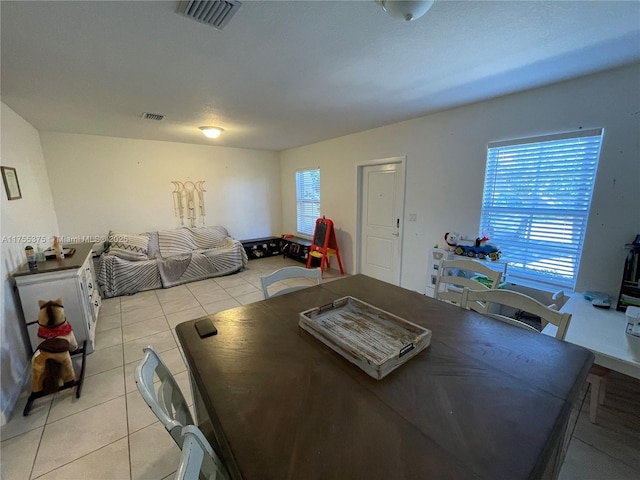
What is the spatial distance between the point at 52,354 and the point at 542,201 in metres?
4.16

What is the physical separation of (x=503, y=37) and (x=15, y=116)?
454 cm

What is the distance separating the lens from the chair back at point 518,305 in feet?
4.09

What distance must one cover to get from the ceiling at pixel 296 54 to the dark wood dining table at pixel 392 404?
5.31 feet

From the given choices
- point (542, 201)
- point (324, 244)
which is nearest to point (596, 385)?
point (542, 201)

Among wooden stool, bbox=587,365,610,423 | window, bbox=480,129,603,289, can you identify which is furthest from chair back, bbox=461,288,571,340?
window, bbox=480,129,603,289

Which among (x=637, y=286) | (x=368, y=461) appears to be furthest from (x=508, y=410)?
(x=637, y=286)

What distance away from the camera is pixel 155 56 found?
67.5 inches

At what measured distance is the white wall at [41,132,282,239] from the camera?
13.1 feet

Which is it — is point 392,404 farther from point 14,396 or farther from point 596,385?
point 14,396

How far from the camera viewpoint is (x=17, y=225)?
2.37m

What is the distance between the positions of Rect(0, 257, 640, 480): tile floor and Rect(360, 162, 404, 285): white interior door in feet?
7.72

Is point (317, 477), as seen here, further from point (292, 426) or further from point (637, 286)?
point (637, 286)

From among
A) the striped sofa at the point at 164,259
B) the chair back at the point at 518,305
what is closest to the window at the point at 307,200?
the striped sofa at the point at 164,259

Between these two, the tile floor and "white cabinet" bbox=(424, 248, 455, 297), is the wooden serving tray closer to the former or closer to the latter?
the tile floor
